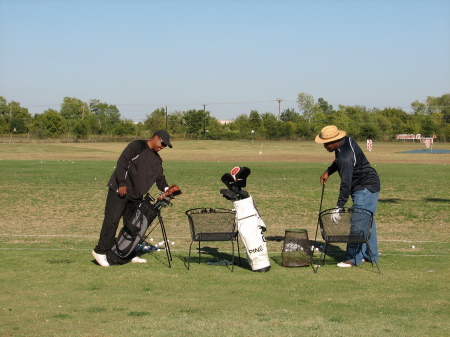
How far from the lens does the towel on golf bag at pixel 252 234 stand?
8.55 metres

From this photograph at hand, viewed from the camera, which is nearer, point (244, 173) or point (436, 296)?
point (436, 296)

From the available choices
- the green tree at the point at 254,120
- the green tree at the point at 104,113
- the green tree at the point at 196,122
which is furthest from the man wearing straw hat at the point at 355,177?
the green tree at the point at 104,113

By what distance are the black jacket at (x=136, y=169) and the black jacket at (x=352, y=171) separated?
2.54 m

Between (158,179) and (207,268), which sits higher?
(158,179)

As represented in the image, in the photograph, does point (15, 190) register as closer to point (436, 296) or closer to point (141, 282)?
point (141, 282)

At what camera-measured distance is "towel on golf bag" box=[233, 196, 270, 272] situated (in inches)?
336

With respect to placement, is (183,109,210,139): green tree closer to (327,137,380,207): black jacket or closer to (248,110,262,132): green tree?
(248,110,262,132): green tree

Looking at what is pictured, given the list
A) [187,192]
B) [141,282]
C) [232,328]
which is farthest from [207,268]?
[187,192]

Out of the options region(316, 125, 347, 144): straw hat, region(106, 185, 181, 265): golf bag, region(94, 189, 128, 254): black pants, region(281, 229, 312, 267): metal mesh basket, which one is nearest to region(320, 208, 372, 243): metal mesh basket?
region(281, 229, 312, 267): metal mesh basket

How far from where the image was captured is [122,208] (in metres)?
9.05

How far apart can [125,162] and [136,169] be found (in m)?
0.18

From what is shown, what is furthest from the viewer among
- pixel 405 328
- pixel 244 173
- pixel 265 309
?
pixel 244 173

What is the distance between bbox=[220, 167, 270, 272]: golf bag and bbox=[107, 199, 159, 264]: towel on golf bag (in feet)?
3.83

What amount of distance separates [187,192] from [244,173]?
40.6 feet
